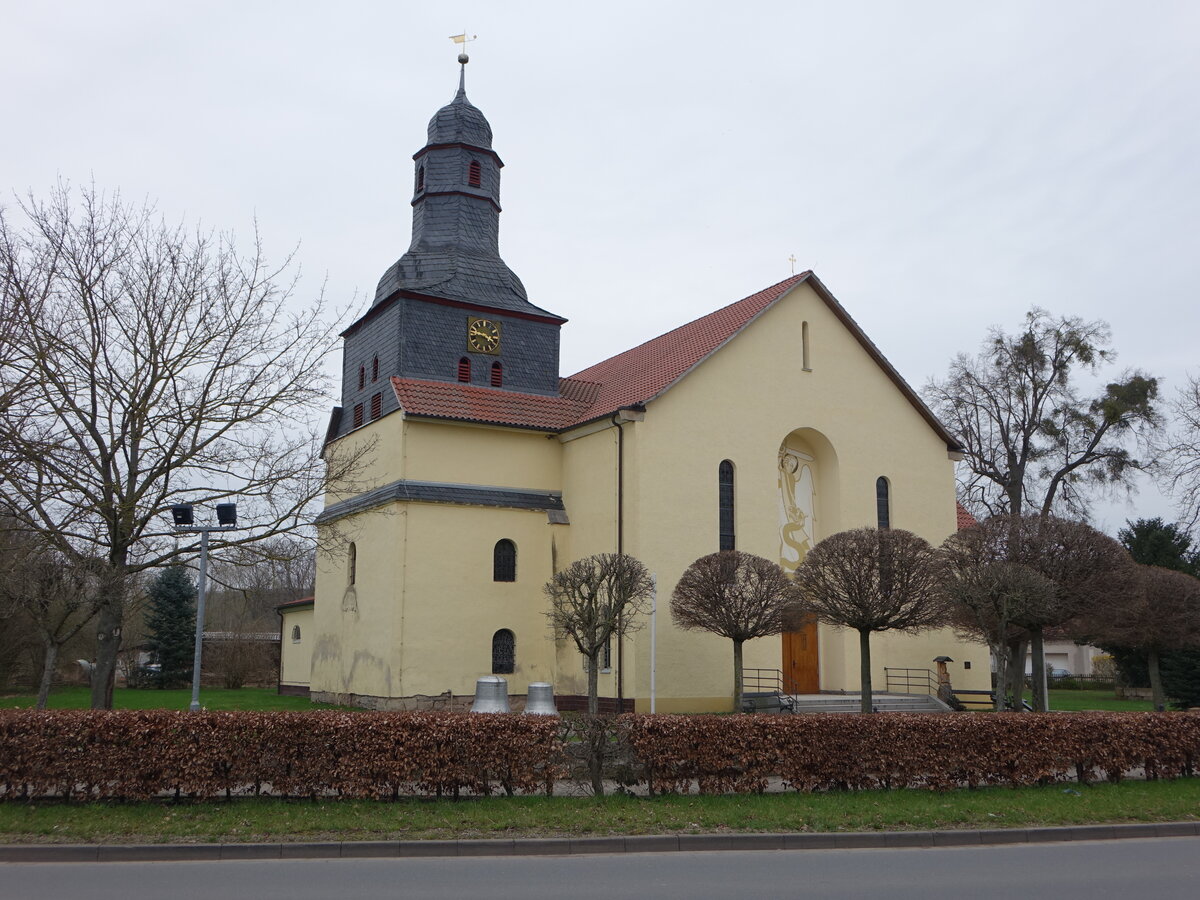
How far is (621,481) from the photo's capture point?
25422mm

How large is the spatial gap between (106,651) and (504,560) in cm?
1148

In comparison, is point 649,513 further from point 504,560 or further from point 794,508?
point 794,508

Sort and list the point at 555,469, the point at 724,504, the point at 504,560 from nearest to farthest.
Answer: the point at 724,504 < the point at 504,560 < the point at 555,469

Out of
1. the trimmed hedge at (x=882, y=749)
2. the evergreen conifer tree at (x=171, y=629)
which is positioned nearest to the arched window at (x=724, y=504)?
the trimmed hedge at (x=882, y=749)

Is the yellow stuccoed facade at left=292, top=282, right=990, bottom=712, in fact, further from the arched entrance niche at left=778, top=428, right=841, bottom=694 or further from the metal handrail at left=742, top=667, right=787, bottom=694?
the metal handrail at left=742, top=667, right=787, bottom=694

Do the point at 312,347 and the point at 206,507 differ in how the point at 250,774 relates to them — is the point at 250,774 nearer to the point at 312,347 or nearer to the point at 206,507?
the point at 206,507

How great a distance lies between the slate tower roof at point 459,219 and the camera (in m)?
29.2

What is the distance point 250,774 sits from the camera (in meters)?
12.1

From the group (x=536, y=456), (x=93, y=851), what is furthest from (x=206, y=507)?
(x=536, y=456)

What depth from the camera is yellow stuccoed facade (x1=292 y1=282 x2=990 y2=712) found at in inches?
984

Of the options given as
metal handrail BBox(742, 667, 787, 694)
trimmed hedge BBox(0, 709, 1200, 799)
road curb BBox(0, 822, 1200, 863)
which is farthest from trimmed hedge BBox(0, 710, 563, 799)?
metal handrail BBox(742, 667, 787, 694)

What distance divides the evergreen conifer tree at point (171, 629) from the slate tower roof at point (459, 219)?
19.9 meters

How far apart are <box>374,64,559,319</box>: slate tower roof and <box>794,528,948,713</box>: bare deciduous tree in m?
13.2

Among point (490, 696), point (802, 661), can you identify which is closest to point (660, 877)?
point (490, 696)
